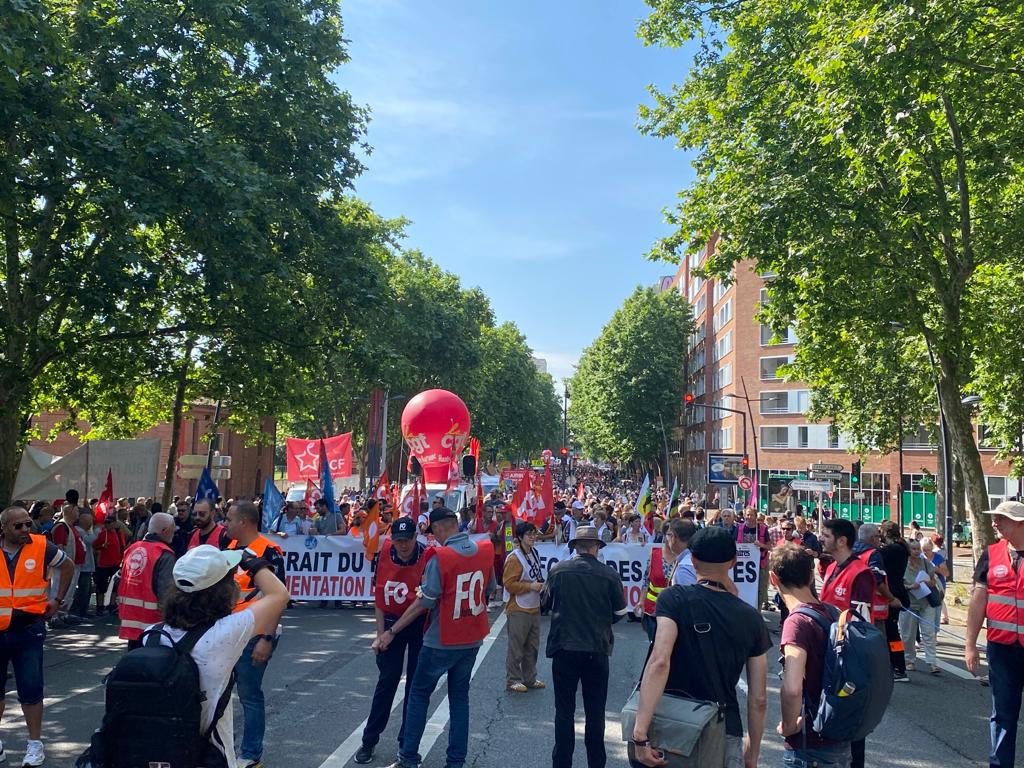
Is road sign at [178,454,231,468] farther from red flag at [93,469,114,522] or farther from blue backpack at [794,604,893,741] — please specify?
blue backpack at [794,604,893,741]

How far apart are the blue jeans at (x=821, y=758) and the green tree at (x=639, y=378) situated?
63382 mm

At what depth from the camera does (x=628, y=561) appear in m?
13.4

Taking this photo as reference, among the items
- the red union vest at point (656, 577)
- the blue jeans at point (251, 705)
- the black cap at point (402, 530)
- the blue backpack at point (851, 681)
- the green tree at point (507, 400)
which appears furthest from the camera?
the green tree at point (507, 400)

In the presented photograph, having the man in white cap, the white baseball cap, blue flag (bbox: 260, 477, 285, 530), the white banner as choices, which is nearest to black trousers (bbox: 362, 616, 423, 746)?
the white baseball cap

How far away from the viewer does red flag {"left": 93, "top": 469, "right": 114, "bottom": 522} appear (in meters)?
14.7

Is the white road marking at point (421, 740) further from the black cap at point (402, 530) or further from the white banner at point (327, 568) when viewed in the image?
the white banner at point (327, 568)

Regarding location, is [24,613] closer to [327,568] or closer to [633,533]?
[327,568]

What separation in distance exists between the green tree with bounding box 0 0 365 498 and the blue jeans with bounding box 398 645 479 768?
27.6 feet

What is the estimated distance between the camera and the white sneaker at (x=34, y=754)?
5852 millimetres

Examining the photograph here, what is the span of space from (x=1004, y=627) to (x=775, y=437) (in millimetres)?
54342

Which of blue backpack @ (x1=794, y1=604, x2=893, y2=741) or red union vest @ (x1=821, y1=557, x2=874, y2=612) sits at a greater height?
red union vest @ (x1=821, y1=557, x2=874, y2=612)

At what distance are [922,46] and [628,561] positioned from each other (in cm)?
837

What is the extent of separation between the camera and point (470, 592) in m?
6.05

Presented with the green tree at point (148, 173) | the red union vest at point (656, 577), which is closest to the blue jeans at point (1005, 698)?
the red union vest at point (656, 577)
